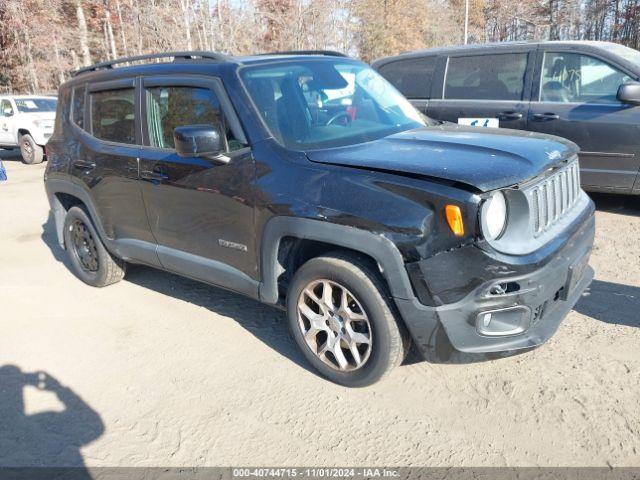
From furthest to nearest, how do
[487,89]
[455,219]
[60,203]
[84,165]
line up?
1. [487,89]
2. [60,203]
3. [84,165]
4. [455,219]

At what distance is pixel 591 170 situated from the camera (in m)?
5.64

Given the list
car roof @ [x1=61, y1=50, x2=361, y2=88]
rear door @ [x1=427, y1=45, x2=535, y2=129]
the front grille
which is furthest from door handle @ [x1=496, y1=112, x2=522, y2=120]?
the front grille

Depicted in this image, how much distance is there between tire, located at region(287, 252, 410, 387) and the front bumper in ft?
0.46

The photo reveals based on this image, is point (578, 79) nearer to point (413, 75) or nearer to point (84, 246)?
point (413, 75)

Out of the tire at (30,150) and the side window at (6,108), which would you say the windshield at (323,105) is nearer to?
the tire at (30,150)

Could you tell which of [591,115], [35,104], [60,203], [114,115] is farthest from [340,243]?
[35,104]

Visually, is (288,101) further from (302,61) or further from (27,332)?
(27,332)

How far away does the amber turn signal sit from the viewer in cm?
243

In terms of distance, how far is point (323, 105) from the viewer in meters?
3.48

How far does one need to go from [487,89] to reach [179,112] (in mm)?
4006

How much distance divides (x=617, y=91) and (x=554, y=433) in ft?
13.7

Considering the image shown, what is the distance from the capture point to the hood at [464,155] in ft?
8.32

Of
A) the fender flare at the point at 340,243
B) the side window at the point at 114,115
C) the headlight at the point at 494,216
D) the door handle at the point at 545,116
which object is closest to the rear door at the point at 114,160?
the side window at the point at 114,115

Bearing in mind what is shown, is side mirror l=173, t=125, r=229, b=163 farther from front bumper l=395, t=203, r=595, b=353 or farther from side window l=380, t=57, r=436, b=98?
side window l=380, t=57, r=436, b=98
